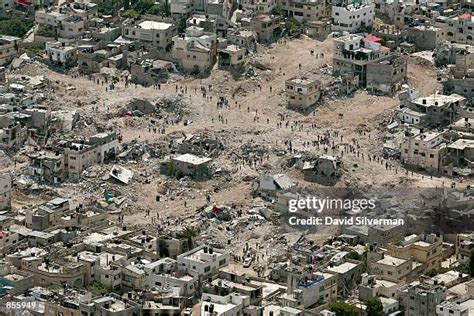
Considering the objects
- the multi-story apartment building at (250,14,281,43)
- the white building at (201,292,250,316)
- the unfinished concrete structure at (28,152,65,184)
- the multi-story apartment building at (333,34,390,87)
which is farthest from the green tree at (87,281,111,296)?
the multi-story apartment building at (250,14,281,43)

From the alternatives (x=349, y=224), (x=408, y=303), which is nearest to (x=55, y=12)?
(x=349, y=224)

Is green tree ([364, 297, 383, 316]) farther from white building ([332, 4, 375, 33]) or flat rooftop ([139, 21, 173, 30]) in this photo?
flat rooftop ([139, 21, 173, 30])

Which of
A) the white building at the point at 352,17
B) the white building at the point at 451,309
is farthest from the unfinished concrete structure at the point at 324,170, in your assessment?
the white building at the point at 352,17

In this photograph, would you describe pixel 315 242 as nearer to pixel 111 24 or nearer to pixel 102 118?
pixel 102 118

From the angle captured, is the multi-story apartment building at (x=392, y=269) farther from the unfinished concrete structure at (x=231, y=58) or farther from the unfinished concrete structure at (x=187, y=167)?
the unfinished concrete structure at (x=231, y=58)

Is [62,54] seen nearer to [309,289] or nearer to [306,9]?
[306,9]

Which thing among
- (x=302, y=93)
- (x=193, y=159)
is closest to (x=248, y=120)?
(x=302, y=93)
